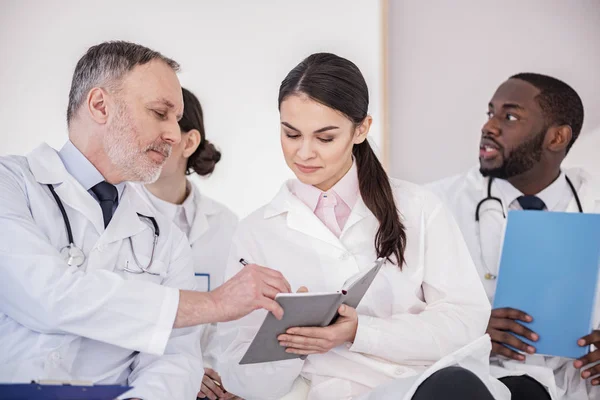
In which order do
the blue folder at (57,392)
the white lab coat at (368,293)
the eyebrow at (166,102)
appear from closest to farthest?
1. the blue folder at (57,392)
2. the white lab coat at (368,293)
3. the eyebrow at (166,102)

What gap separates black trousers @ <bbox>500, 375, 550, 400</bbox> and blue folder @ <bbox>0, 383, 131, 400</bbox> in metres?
1.23

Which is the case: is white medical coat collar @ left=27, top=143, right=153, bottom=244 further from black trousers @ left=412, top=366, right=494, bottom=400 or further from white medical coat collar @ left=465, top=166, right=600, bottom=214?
white medical coat collar @ left=465, top=166, right=600, bottom=214

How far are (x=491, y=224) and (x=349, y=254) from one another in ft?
3.09

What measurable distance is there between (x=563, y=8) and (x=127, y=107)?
1.99m

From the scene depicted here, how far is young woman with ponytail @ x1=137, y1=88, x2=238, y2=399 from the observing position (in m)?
2.93

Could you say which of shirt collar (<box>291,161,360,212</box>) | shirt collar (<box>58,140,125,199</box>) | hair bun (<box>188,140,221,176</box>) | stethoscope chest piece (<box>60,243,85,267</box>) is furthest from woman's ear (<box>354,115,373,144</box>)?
hair bun (<box>188,140,221,176</box>)

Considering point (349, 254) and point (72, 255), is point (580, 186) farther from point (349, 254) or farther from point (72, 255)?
point (72, 255)

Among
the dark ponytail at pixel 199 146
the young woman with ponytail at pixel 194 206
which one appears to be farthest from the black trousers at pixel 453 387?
the dark ponytail at pixel 199 146

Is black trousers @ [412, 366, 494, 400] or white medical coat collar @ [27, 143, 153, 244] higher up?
white medical coat collar @ [27, 143, 153, 244]

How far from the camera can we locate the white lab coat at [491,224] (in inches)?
101

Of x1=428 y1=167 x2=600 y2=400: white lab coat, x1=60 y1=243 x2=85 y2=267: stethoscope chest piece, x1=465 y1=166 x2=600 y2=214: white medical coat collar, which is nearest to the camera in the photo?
x1=60 y1=243 x2=85 y2=267: stethoscope chest piece

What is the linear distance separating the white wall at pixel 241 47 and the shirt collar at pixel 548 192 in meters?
0.59

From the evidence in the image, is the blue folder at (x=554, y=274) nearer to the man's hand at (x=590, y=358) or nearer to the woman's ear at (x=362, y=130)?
the man's hand at (x=590, y=358)

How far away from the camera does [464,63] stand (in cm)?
314
